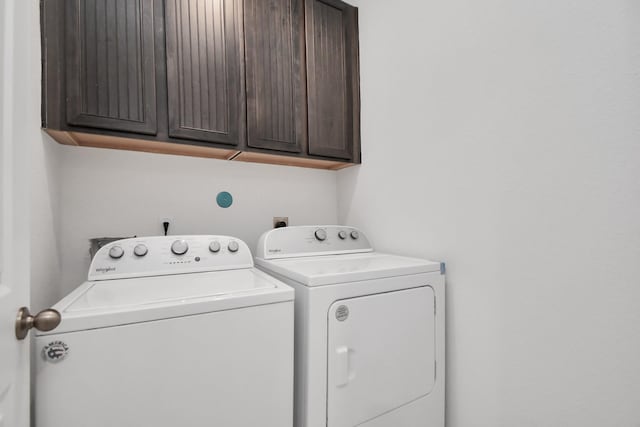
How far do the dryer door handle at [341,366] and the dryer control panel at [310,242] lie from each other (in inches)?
22.4

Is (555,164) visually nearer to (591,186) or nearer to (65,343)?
(591,186)

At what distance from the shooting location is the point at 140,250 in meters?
1.11

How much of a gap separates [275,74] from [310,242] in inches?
36.3

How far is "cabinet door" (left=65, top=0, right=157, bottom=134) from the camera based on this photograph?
Answer: 1064 millimetres

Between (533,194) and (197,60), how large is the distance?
1501mm

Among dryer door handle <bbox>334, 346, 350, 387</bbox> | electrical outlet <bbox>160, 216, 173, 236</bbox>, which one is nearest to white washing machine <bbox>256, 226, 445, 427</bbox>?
dryer door handle <bbox>334, 346, 350, 387</bbox>

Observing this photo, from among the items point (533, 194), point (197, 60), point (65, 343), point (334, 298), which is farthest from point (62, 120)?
point (533, 194)

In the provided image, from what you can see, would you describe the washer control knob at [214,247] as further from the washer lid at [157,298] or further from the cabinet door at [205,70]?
the cabinet door at [205,70]

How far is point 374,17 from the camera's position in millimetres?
1625

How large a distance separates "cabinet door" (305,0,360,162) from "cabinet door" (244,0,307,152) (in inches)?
2.4

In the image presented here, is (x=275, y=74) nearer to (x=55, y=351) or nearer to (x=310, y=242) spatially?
(x=310, y=242)

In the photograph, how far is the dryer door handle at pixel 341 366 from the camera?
3.05 ft

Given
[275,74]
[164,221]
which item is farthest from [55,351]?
[275,74]

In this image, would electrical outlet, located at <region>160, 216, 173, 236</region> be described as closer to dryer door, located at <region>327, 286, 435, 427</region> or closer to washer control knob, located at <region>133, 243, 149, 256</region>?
washer control knob, located at <region>133, 243, 149, 256</region>
